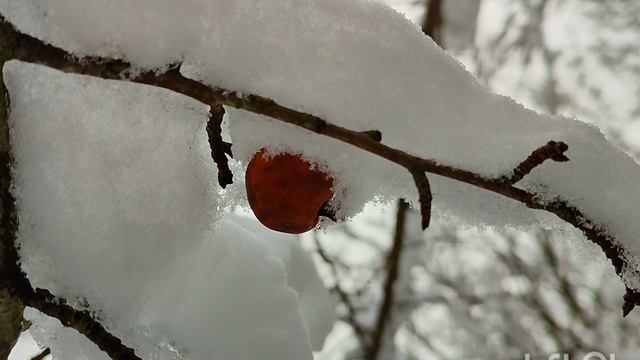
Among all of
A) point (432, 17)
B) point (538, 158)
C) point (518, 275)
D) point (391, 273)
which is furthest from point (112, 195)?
point (518, 275)

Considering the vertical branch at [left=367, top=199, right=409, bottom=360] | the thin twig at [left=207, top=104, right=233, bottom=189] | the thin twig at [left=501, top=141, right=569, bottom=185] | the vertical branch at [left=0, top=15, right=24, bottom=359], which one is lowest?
the vertical branch at [left=0, top=15, right=24, bottom=359]

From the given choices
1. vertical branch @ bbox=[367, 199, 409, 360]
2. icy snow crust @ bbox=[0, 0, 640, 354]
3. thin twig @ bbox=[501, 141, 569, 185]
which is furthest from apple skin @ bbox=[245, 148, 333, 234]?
vertical branch @ bbox=[367, 199, 409, 360]

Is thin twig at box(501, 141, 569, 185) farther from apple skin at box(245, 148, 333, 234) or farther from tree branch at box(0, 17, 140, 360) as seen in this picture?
tree branch at box(0, 17, 140, 360)

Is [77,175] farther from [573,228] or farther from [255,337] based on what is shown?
[573,228]

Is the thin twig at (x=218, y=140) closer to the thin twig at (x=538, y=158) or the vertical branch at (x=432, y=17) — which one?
the thin twig at (x=538, y=158)

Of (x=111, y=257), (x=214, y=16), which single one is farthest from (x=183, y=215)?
(x=214, y=16)

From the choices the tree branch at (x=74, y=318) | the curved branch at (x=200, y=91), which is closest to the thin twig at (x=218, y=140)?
the curved branch at (x=200, y=91)

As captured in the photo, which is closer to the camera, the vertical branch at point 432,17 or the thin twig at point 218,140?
Answer: the thin twig at point 218,140

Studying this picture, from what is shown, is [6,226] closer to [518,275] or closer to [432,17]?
[432,17]
